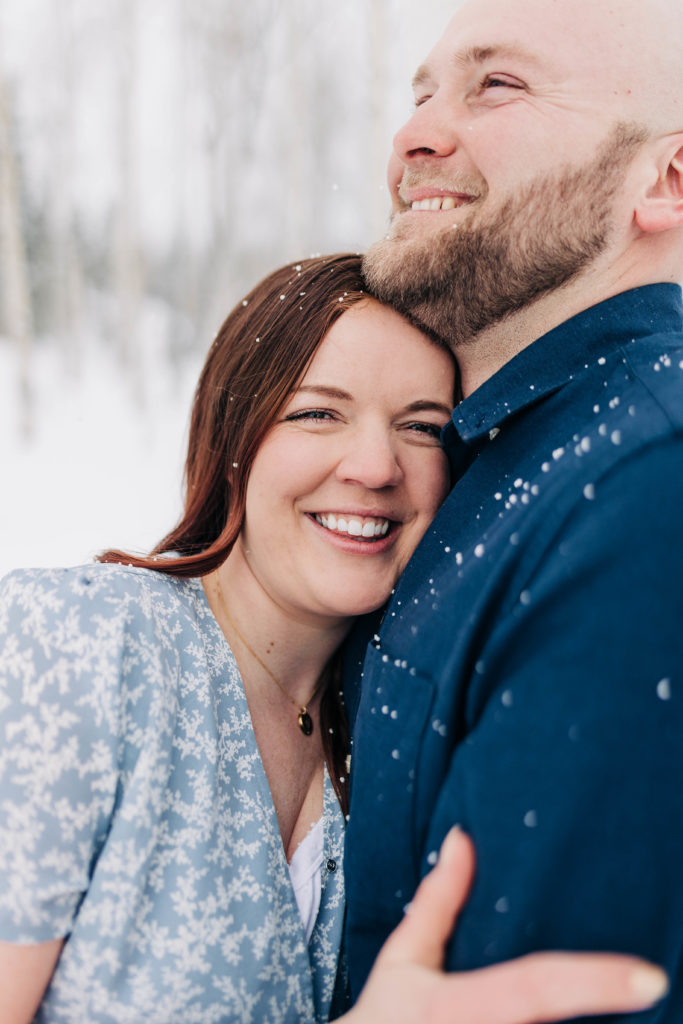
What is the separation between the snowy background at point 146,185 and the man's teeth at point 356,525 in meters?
3.00

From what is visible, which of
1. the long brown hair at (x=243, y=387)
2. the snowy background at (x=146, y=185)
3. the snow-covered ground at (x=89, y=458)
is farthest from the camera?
the snowy background at (x=146, y=185)

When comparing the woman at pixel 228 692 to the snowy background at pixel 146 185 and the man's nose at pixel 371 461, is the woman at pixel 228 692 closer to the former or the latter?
the man's nose at pixel 371 461

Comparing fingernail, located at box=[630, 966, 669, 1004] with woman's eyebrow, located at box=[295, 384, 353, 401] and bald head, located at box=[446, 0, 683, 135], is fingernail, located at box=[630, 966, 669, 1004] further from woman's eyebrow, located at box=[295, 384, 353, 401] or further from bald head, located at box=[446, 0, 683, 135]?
bald head, located at box=[446, 0, 683, 135]

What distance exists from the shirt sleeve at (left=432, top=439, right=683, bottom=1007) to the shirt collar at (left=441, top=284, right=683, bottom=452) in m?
0.30

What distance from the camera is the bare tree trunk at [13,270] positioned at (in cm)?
509

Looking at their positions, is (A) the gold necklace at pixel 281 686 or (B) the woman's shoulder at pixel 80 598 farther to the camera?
(A) the gold necklace at pixel 281 686

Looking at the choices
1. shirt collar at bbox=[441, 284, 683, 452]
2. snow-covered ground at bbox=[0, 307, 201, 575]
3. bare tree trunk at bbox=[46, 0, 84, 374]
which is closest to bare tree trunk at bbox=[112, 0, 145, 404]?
snow-covered ground at bbox=[0, 307, 201, 575]

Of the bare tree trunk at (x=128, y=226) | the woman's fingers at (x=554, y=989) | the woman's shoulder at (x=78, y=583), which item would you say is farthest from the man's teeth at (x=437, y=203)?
the bare tree trunk at (x=128, y=226)

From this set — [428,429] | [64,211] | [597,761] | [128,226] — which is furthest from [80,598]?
[64,211]

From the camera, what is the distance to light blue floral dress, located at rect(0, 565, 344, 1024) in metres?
0.98

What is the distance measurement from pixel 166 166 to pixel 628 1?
21.3 ft

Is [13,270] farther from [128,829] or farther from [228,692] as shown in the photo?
[128,829]

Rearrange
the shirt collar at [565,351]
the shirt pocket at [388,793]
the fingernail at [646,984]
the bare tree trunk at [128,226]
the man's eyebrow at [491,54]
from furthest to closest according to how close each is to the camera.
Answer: the bare tree trunk at [128,226]
the man's eyebrow at [491,54]
the shirt collar at [565,351]
the shirt pocket at [388,793]
the fingernail at [646,984]

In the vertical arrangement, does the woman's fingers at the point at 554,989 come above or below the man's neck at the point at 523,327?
below
